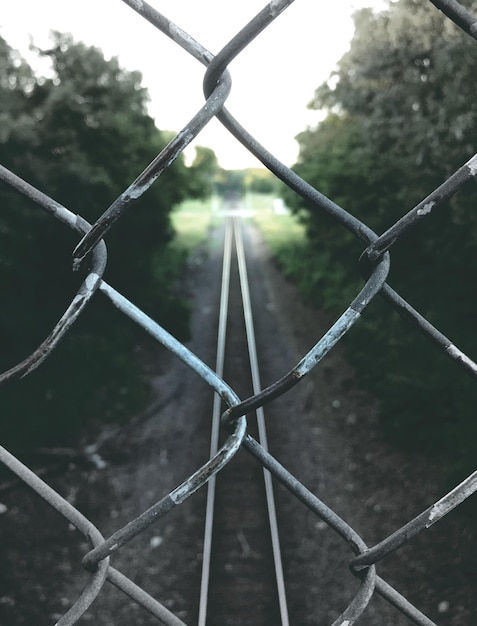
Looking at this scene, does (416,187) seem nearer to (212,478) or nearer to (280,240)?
(212,478)

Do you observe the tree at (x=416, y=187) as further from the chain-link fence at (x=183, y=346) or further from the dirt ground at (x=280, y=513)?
the chain-link fence at (x=183, y=346)

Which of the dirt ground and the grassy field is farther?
the grassy field

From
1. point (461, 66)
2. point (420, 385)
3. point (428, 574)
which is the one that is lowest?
point (428, 574)

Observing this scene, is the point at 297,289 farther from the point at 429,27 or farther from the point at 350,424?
the point at 429,27

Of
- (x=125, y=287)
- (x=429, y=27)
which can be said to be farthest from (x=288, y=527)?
(x=429, y=27)

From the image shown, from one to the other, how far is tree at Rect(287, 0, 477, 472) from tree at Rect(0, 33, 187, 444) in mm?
3784

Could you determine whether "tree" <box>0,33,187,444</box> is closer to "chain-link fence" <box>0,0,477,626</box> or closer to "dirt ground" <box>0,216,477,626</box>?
"dirt ground" <box>0,216,477,626</box>

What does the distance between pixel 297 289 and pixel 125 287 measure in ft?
31.9

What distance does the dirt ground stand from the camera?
5.20 metres

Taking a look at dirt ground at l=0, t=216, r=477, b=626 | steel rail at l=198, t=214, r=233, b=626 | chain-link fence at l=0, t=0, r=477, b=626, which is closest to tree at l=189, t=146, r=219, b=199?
steel rail at l=198, t=214, r=233, b=626

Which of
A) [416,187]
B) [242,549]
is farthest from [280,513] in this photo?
[416,187]

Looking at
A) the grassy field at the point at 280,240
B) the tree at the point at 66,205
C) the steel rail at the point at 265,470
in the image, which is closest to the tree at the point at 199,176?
the grassy field at the point at 280,240

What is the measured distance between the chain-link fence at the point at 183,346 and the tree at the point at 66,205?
550cm

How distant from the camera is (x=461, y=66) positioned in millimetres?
6473
